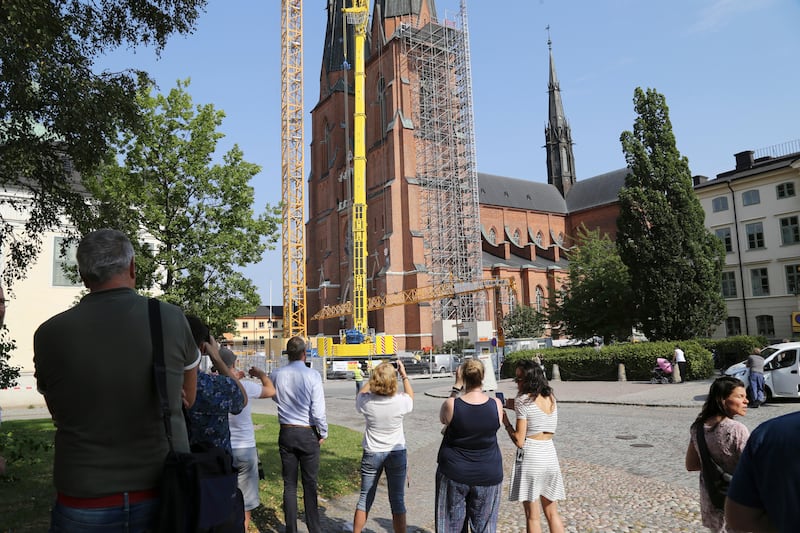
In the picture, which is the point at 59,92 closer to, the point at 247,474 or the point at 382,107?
the point at 247,474

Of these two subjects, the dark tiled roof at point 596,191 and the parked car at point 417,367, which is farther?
the dark tiled roof at point 596,191

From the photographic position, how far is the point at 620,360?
2352 cm

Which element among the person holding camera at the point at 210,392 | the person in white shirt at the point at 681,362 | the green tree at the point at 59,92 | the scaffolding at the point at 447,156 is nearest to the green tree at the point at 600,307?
the person in white shirt at the point at 681,362

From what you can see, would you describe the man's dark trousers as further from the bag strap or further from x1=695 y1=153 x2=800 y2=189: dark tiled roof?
x1=695 y1=153 x2=800 y2=189: dark tiled roof

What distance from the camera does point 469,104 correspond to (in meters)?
54.2

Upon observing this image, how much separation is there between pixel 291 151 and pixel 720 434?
57784 millimetres

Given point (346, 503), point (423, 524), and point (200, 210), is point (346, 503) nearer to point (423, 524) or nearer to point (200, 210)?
point (423, 524)

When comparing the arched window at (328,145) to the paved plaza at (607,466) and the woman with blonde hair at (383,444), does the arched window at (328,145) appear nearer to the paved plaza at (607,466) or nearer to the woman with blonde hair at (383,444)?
the paved plaza at (607,466)

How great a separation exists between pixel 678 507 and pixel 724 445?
3.01 meters

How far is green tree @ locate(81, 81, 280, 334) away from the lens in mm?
14945

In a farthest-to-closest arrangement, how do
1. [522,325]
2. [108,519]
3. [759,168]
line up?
[522,325] → [759,168] → [108,519]

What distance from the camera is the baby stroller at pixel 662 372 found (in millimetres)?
21172

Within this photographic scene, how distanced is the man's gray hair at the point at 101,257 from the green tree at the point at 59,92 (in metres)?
5.18

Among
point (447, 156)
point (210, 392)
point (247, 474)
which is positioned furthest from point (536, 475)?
point (447, 156)
